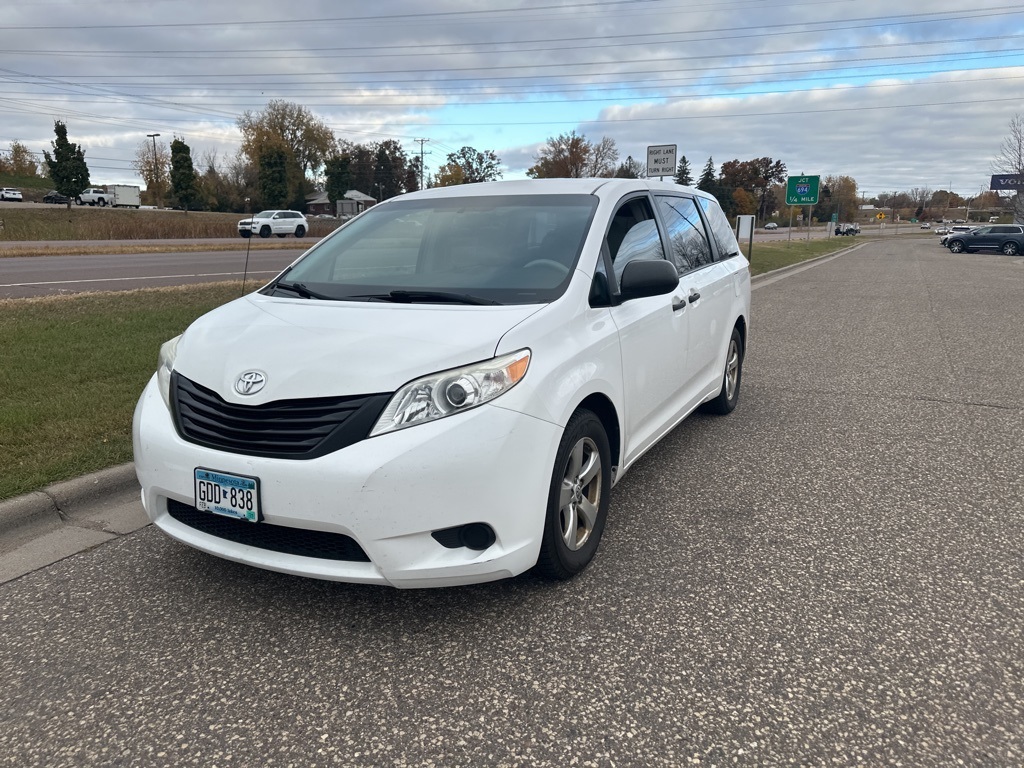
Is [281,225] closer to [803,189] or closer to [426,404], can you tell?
[803,189]

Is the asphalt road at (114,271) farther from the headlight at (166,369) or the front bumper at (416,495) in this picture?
the front bumper at (416,495)

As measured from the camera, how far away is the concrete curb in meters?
3.78

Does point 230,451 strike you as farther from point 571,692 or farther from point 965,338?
point 965,338

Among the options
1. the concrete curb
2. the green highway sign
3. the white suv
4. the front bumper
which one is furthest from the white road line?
the green highway sign

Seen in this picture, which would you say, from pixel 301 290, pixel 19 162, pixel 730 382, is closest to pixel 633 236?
pixel 301 290

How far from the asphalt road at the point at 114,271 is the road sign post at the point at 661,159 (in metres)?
9.08

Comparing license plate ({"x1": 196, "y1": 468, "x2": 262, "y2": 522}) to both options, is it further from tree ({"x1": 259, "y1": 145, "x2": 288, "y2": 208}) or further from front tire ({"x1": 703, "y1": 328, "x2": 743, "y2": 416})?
tree ({"x1": 259, "y1": 145, "x2": 288, "y2": 208})

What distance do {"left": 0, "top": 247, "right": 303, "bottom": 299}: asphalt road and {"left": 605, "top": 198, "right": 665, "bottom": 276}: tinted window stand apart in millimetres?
10727

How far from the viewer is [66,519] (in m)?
3.98

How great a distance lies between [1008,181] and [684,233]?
69.4m

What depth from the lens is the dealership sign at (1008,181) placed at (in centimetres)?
5712

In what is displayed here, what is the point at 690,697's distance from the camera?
2.52m

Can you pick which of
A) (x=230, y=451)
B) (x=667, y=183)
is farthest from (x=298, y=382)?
(x=667, y=183)

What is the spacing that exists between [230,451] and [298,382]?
379 millimetres
